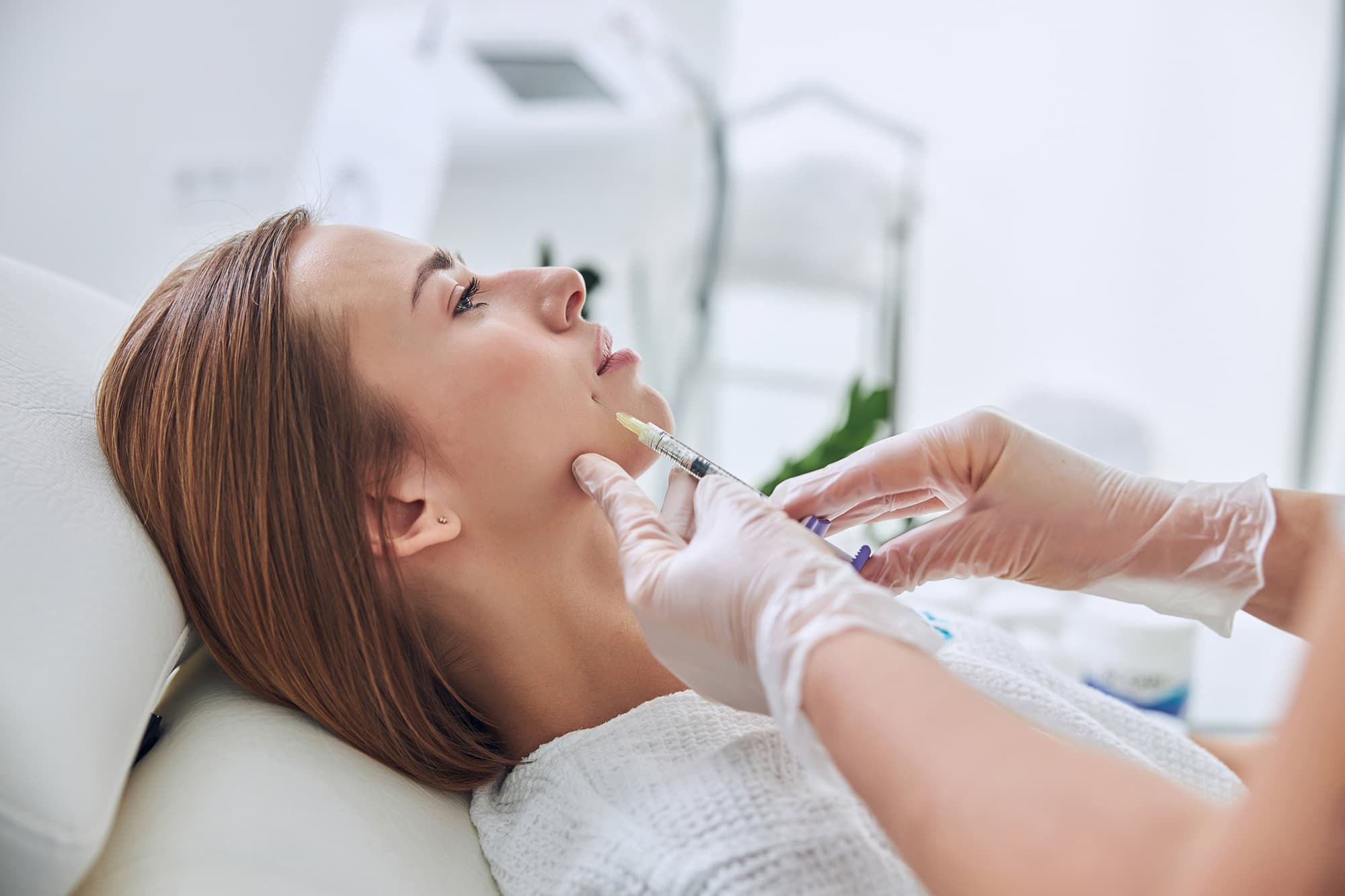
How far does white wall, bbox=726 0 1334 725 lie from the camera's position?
8.46ft

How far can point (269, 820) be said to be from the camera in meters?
0.70

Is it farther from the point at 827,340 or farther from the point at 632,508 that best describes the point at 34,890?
the point at 827,340

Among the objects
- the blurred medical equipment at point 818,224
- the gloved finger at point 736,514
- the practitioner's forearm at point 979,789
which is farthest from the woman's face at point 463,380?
the blurred medical equipment at point 818,224

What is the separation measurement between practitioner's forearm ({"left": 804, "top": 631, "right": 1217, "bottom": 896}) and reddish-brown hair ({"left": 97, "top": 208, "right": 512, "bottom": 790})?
0.46m

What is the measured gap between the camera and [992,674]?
37.1 inches

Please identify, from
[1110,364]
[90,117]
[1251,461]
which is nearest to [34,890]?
[90,117]

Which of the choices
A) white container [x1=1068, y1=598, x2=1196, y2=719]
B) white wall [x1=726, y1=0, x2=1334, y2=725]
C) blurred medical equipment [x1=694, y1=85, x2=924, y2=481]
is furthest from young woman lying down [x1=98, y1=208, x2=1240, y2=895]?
white wall [x1=726, y1=0, x2=1334, y2=725]

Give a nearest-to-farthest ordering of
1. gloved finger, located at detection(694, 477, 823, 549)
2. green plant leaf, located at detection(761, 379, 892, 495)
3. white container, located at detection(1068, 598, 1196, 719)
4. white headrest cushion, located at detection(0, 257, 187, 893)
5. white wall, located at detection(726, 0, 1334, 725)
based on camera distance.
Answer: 1. white headrest cushion, located at detection(0, 257, 187, 893)
2. gloved finger, located at detection(694, 477, 823, 549)
3. green plant leaf, located at detection(761, 379, 892, 495)
4. white container, located at detection(1068, 598, 1196, 719)
5. white wall, located at detection(726, 0, 1334, 725)

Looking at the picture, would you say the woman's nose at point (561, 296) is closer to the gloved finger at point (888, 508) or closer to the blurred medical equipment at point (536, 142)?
the gloved finger at point (888, 508)

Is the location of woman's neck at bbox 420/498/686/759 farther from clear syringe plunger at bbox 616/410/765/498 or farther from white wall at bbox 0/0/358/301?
white wall at bbox 0/0/358/301

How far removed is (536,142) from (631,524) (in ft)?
6.96

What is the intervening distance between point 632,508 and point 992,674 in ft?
1.39

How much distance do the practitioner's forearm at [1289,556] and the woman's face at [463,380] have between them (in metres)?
0.58

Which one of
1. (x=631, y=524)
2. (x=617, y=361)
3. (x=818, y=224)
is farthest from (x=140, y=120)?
(x=631, y=524)
